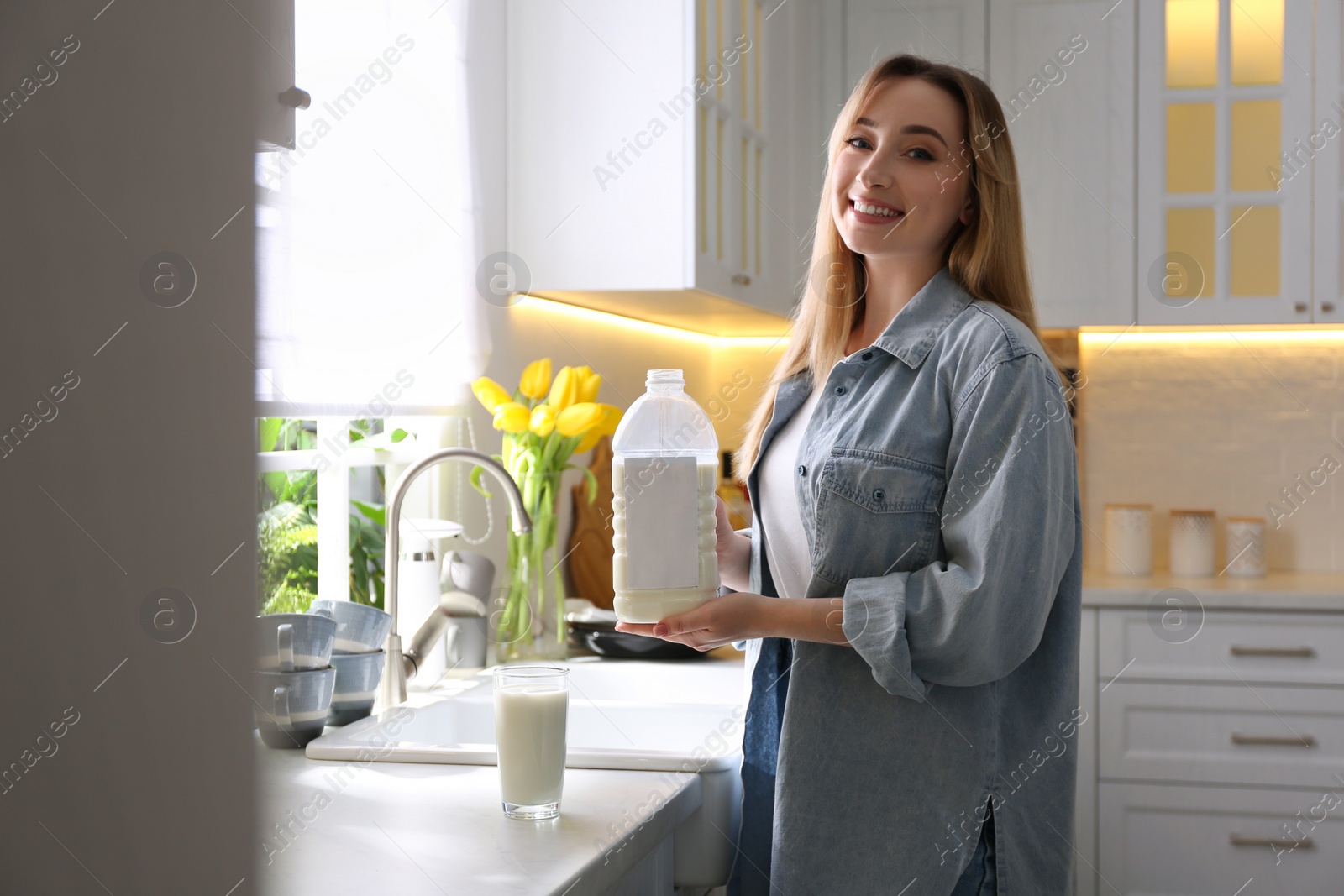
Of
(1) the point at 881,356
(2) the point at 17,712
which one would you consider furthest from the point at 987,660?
(2) the point at 17,712

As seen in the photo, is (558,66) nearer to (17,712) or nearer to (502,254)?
(502,254)

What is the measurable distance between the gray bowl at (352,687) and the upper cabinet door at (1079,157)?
196 centimetres

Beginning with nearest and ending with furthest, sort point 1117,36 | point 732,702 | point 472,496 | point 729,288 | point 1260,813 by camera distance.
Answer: point 732,702 → point 472,496 → point 729,288 → point 1260,813 → point 1117,36

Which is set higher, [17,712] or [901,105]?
[901,105]

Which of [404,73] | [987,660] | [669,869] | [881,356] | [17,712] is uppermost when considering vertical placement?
[404,73]

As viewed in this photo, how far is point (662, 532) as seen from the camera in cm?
95

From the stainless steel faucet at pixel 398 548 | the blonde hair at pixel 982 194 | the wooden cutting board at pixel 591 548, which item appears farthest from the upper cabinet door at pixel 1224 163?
the stainless steel faucet at pixel 398 548

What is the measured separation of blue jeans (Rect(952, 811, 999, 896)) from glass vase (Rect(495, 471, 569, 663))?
2.91 feet

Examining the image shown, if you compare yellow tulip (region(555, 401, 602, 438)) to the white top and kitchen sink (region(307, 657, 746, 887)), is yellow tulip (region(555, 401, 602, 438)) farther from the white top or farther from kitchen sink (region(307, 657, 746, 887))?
the white top

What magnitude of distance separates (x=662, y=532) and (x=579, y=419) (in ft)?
2.45

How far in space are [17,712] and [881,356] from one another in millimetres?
885

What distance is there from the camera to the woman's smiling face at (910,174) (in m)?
1.08

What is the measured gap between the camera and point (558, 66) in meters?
1.93

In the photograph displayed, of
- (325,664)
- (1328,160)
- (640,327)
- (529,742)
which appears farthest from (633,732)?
(1328,160)
